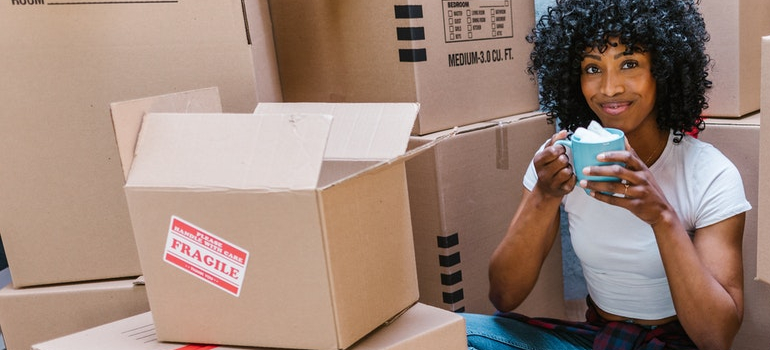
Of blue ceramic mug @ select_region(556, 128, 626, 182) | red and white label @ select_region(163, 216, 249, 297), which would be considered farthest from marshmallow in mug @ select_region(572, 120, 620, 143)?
red and white label @ select_region(163, 216, 249, 297)

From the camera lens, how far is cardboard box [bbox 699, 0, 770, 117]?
121cm

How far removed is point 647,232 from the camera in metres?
1.12

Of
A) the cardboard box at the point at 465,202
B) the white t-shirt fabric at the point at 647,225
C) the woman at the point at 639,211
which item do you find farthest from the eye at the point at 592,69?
the cardboard box at the point at 465,202

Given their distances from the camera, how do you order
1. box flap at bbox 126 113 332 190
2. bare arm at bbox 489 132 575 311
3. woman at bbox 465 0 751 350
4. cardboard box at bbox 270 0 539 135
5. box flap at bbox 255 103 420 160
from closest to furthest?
1. box flap at bbox 126 113 332 190
2. box flap at bbox 255 103 420 160
3. woman at bbox 465 0 751 350
4. bare arm at bbox 489 132 575 311
5. cardboard box at bbox 270 0 539 135

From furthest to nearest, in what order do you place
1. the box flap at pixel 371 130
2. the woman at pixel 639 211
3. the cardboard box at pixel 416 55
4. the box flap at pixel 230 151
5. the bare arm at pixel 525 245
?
the cardboard box at pixel 416 55
the bare arm at pixel 525 245
the woman at pixel 639 211
the box flap at pixel 371 130
the box flap at pixel 230 151

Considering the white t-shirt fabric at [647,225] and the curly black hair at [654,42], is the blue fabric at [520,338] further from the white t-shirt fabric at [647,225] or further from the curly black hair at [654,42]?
the curly black hair at [654,42]

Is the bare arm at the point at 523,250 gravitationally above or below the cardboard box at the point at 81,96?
below

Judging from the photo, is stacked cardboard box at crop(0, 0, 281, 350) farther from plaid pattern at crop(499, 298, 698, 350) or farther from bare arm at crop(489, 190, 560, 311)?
plaid pattern at crop(499, 298, 698, 350)

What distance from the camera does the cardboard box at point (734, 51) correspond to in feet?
3.96

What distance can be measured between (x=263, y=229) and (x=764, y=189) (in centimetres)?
59

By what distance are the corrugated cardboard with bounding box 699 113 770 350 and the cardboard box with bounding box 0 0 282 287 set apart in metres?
0.87

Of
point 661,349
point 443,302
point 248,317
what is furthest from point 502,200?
point 248,317

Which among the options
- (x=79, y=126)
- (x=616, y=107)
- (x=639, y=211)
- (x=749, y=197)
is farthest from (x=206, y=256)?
(x=749, y=197)

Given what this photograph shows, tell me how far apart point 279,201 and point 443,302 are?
0.71 metres
